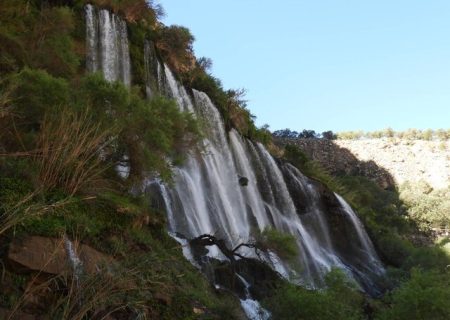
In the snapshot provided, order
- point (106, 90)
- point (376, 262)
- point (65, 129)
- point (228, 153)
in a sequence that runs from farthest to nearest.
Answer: point (376, 262)
point (228, 153)
point (106, 90)
point (65, 129)

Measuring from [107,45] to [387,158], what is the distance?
130ft

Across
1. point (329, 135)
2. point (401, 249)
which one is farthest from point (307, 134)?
point (401, 249)

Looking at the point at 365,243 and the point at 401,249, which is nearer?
the point at 365,243

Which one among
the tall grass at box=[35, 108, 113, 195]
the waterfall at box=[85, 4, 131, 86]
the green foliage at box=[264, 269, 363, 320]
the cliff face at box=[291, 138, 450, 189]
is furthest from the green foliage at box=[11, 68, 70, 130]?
the cliff face at box=[291, 138, 450, 189]

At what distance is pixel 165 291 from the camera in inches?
282

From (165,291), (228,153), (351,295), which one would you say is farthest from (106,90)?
(228,153)

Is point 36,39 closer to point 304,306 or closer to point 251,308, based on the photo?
point 251,308

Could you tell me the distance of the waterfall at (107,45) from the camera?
17802 millimetres

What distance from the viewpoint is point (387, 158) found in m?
52.5

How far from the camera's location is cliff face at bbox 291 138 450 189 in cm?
5047

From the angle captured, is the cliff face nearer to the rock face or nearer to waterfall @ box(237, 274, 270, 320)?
waterfall @ box(237, 274, 270, 320)

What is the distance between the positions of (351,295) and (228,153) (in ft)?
38.9

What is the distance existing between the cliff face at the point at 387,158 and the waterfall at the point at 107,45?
32.6m

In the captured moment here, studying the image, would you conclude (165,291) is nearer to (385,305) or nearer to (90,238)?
(90,238)
